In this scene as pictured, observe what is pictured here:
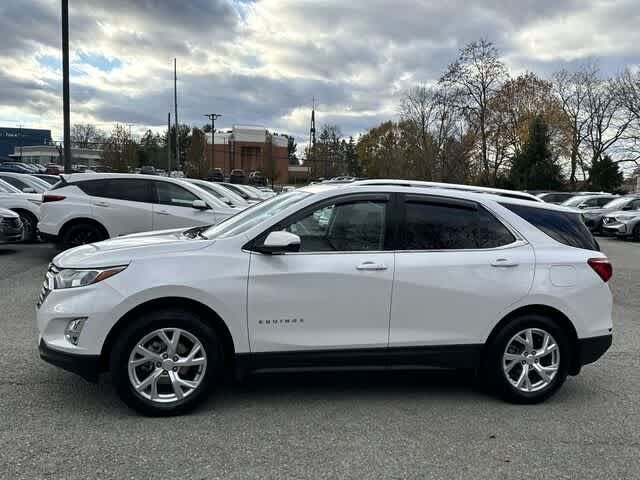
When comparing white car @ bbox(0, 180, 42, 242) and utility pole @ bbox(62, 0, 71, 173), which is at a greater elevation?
utility pole @ bbox(62, 0, 71, 173)

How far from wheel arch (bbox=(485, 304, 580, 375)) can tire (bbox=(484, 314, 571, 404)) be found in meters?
0.04

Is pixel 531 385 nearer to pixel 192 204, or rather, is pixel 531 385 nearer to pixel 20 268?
pixel 192 204

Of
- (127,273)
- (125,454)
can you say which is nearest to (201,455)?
(125,454)

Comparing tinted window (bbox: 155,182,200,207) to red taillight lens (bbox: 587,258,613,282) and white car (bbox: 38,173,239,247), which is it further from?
red taillight lens (bbox: 587,258,613,282)

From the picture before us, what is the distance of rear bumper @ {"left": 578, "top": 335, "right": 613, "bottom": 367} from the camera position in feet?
15.2

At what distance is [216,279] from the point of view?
160 inches

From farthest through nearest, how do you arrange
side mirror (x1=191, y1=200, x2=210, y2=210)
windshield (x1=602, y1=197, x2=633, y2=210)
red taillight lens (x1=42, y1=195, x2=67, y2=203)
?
windshield (x1=602, y1=197, x2=633, y2=210) → red taillight lens (x1=42, y1=195, x2=67, y2=203) → side mirror (x1=191, y1=200, x2=210, y2=210)

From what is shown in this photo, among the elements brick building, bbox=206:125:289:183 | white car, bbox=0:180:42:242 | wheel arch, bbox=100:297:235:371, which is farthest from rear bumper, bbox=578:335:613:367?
brick building, bbox=206:125:289:183

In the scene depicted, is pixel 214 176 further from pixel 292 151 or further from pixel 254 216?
pixel 292 151

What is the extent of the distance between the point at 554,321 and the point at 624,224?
59.4 ft

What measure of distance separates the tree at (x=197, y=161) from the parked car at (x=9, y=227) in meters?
40.9

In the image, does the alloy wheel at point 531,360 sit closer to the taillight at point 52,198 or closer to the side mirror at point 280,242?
the side mirror at point 280,242

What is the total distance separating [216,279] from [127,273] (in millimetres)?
608

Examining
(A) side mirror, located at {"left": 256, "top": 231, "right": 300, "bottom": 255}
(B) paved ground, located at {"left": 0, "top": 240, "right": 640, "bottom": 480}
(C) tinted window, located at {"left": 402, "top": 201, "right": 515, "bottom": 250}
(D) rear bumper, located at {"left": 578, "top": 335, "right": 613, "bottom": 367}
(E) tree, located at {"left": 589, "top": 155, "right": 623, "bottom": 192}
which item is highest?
(E) tree, located at {"left": 589, "top": 155, "right": 623, "bottom": 192}
